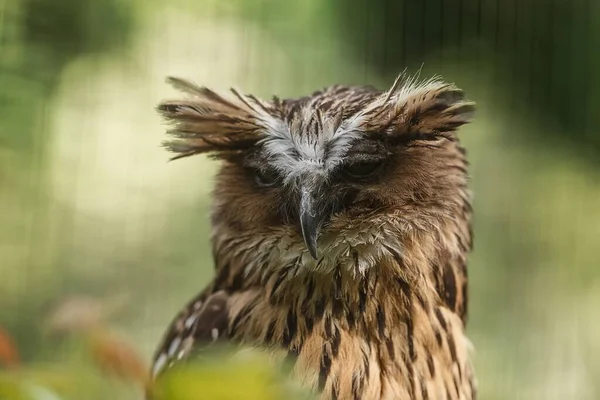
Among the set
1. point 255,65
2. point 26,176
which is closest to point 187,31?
point 255,65

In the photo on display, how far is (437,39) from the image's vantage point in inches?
31.7

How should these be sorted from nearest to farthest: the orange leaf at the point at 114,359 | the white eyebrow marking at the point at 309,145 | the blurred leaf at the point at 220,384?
the blurred leaf at the point at 220,384, the orange leaf at the point at 114,359, the white eyebrow marking at the point at 309,145

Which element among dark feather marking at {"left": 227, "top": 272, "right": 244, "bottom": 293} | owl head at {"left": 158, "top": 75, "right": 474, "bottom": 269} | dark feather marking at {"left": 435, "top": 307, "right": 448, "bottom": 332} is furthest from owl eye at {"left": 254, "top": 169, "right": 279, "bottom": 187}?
dark feather marking at {"left": 435, "top": 307, "right": 448, "bottom": 332}

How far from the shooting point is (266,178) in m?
0.61

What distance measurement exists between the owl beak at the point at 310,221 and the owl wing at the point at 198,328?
0.49 feet

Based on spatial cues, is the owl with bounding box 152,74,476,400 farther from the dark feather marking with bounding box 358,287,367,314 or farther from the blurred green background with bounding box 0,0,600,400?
the blurred green background with bounding box 0,0,600,400

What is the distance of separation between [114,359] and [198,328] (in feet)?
0.70

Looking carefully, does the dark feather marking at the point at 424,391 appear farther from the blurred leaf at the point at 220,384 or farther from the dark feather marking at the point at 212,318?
the blurred leaf at the point at 220,384

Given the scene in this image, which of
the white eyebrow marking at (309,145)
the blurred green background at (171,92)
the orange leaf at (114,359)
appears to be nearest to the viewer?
the orange leaf at (114,359)

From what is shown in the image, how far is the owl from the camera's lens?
1.87ft

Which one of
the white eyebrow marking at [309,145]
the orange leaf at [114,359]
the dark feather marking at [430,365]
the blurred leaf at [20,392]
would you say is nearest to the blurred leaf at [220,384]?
the blurred leaf at [20,392]

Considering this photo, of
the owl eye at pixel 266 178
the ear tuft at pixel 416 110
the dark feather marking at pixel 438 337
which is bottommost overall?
the dark feather marking at pixel 438 337

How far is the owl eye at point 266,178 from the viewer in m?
0.60

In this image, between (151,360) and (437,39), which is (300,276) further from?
(437,39)
